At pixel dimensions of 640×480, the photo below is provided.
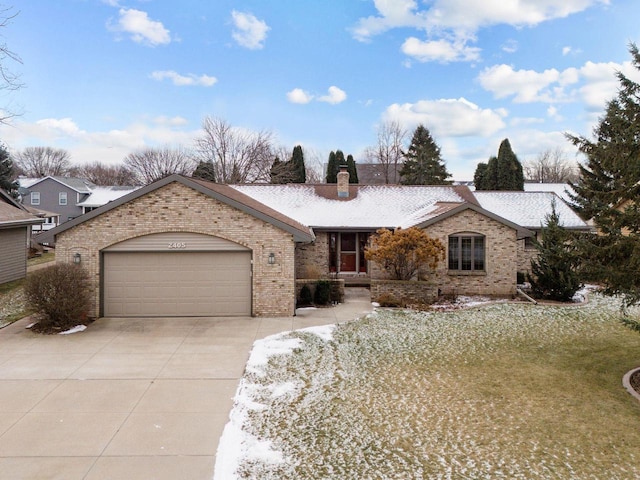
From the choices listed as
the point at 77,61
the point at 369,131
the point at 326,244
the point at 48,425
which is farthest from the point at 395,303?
the point at 369,131

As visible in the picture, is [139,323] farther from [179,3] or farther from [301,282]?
[179,3]

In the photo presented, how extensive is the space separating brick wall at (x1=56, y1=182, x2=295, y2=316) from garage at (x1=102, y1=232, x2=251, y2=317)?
25 cm

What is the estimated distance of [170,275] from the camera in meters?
13.6

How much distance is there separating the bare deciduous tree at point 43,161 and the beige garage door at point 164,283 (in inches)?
2861

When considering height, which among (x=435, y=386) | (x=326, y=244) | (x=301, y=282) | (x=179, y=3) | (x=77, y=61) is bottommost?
(x=435, y=386)

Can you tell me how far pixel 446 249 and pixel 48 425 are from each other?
48.4ft

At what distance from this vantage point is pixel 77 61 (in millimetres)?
17562

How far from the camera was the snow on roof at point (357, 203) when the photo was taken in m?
20.4

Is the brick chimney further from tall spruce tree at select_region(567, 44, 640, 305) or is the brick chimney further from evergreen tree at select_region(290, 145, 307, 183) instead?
evergreen tree at select_region(290, 145, 307, 183)

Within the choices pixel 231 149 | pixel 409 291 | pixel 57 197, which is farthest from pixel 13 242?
pixel 57 197

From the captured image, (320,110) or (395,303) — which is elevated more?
(320,110)

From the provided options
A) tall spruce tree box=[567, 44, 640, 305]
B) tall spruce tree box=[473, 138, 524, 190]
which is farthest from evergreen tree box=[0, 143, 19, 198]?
tall spruce tree box=[473, 138, 524, 190]

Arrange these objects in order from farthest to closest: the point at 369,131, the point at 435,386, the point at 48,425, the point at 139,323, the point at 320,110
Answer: the point at 369,131 → the point at 320,110 → the point at 139,323 → the point at 435,386 → the point at 48,425

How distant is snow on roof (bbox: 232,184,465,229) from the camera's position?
66.9 feet
